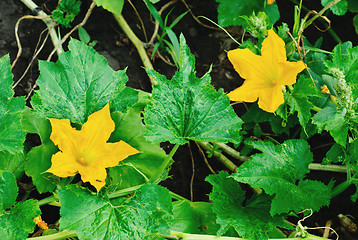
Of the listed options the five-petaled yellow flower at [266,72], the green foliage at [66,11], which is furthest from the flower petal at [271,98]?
the green foliage at [66,11]

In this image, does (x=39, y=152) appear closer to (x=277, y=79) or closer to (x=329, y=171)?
(x=277, y=79)

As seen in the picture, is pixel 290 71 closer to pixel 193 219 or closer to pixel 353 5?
pixel 193 219

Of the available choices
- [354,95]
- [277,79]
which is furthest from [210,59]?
[354,95]

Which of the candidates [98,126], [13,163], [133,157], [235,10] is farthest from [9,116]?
[235,10]

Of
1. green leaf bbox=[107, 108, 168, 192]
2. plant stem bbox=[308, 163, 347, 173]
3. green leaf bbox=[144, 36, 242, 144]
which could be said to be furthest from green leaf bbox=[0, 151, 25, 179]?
plant stem bbox=[308, 163, 347, 173]

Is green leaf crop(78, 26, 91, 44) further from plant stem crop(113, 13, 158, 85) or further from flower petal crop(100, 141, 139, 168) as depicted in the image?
flower petal crop(100, 141, 139, 168)

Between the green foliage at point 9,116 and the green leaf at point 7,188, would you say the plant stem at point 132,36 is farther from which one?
the green leaf at point 7,188
